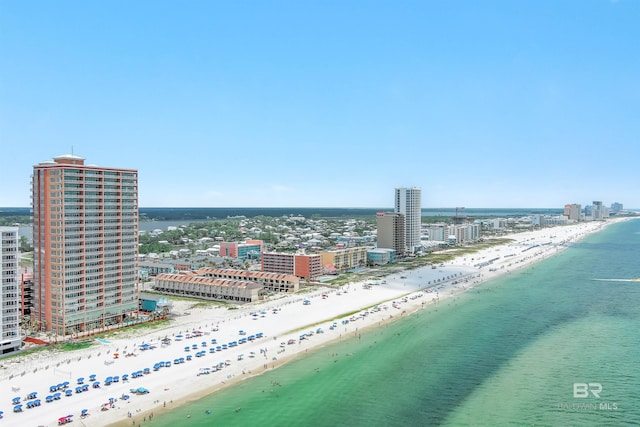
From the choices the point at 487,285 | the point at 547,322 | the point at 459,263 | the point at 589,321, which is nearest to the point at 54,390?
the point at 547,322

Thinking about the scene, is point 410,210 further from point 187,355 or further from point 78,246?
point 187,355

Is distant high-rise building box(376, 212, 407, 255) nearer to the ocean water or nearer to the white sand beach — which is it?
the white sand beach

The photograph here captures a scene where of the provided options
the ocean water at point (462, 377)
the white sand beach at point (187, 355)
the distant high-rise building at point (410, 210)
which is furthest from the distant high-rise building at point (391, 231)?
the ocean water at point (462, 377)

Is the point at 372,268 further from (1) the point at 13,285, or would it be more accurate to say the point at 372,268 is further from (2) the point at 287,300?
(1) the point at 13,285

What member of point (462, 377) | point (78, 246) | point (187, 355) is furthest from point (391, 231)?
point (187, 355)

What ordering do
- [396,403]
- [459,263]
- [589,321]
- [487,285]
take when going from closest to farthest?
[396,403] < [589,321] < [487,285] < [459,263]

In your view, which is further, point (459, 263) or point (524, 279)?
point (459, 263)
